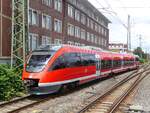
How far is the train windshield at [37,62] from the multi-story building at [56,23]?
7.41 meters

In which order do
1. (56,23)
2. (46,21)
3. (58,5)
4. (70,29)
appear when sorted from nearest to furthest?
(46,21), (56,23), (58,5), (70,29)

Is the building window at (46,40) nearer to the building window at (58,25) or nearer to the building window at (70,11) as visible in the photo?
the building window at (58,25)

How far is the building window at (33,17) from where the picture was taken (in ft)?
120

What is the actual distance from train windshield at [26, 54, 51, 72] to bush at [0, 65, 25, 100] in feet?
4.42

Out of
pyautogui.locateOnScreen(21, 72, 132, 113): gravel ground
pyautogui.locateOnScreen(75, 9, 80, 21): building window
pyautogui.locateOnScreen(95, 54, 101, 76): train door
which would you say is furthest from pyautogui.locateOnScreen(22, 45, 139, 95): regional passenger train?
pyautogui.locateOnScreen(75, 9, 80, 21): building window

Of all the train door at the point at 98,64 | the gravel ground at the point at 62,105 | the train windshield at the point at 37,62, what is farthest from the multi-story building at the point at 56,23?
the gravel ground at the point at 62,105

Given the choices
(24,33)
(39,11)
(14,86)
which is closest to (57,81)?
(14,86)

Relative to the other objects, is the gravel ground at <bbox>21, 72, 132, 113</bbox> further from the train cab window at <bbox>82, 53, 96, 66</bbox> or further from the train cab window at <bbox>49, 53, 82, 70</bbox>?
the train cab window at <bbox>82, 53, 96, 66</bbox>

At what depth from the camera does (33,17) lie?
1471 inches

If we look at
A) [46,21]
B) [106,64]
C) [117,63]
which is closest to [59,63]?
[106,64]

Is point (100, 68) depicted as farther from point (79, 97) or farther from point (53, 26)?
point (53, 26)

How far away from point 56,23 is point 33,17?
849cm

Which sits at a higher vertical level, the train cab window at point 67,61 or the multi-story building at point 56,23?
the multi-story building at point 56,23

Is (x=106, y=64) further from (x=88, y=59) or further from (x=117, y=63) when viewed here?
(x=88, y=59)
